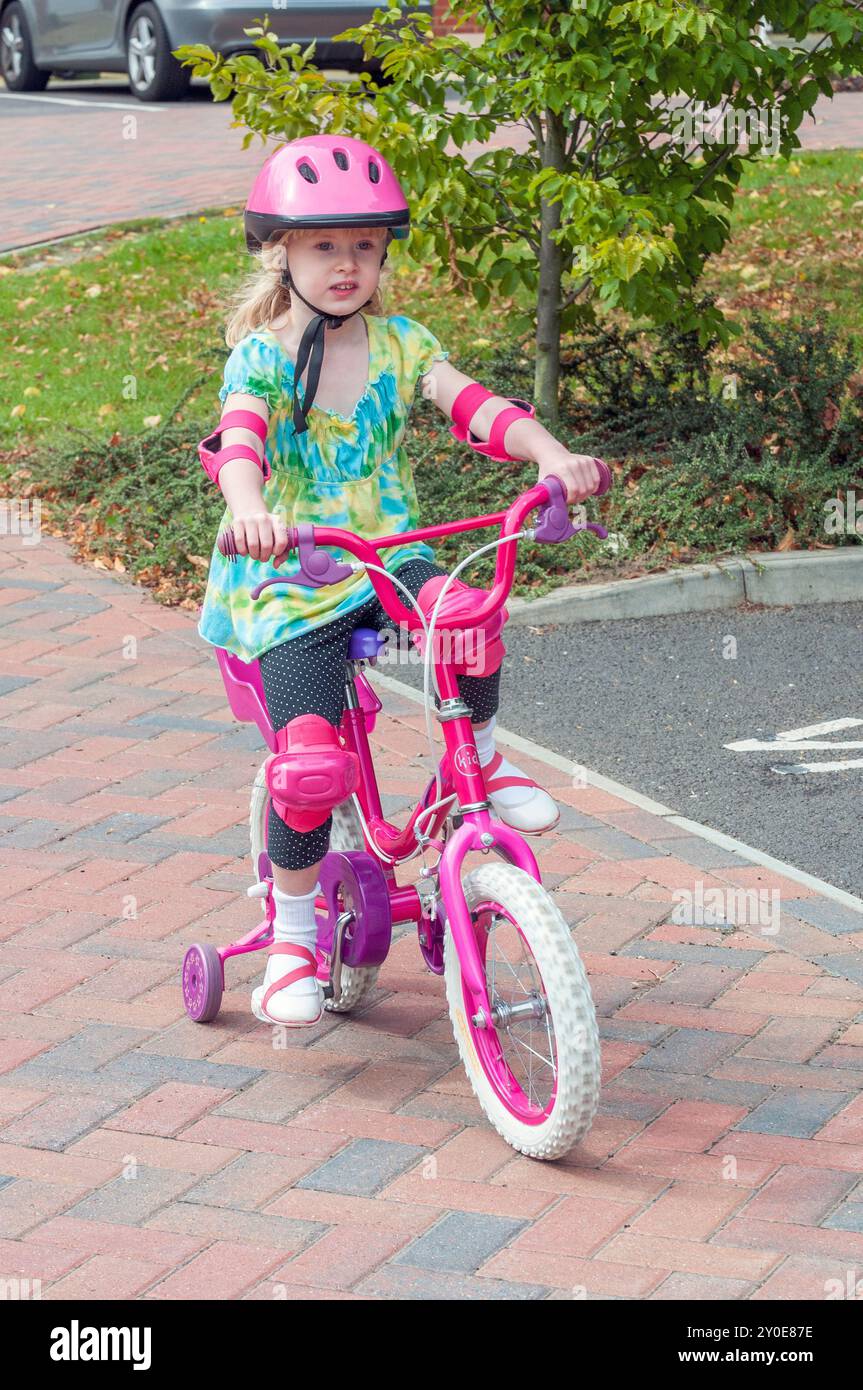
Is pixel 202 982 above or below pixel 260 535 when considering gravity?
below

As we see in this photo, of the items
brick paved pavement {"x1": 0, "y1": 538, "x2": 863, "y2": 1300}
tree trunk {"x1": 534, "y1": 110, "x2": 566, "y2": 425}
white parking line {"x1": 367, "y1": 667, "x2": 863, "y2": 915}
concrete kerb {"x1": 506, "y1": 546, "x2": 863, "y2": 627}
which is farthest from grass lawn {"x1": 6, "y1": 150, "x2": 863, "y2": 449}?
brick paved pavement {"x1": 0, "y1": 538, "x2": 863, "y2": 1300}

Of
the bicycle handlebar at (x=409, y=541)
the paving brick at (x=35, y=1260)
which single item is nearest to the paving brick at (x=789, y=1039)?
the bicycle handlebar at (x=409, y=541)

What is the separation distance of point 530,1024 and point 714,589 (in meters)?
3.33

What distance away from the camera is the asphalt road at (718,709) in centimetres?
507

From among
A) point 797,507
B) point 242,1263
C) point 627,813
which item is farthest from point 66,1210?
point 797,507

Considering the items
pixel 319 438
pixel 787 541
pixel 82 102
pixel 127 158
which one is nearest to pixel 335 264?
pixel 319 438

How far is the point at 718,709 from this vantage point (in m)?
5.88

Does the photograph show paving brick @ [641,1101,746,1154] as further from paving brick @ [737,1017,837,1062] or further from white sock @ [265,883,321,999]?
white sock @ [265,883,321,999]

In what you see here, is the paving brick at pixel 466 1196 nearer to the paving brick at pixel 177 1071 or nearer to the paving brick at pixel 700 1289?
the paving brick at pixel 700 1289

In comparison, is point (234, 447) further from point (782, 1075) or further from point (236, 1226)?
point (782, 1075)

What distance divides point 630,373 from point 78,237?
5445 mm

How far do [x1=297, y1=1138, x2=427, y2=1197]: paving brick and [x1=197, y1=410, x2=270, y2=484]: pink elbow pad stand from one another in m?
1.29

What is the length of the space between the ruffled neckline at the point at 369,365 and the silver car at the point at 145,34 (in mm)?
11770

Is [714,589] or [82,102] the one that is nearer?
[714,589]
